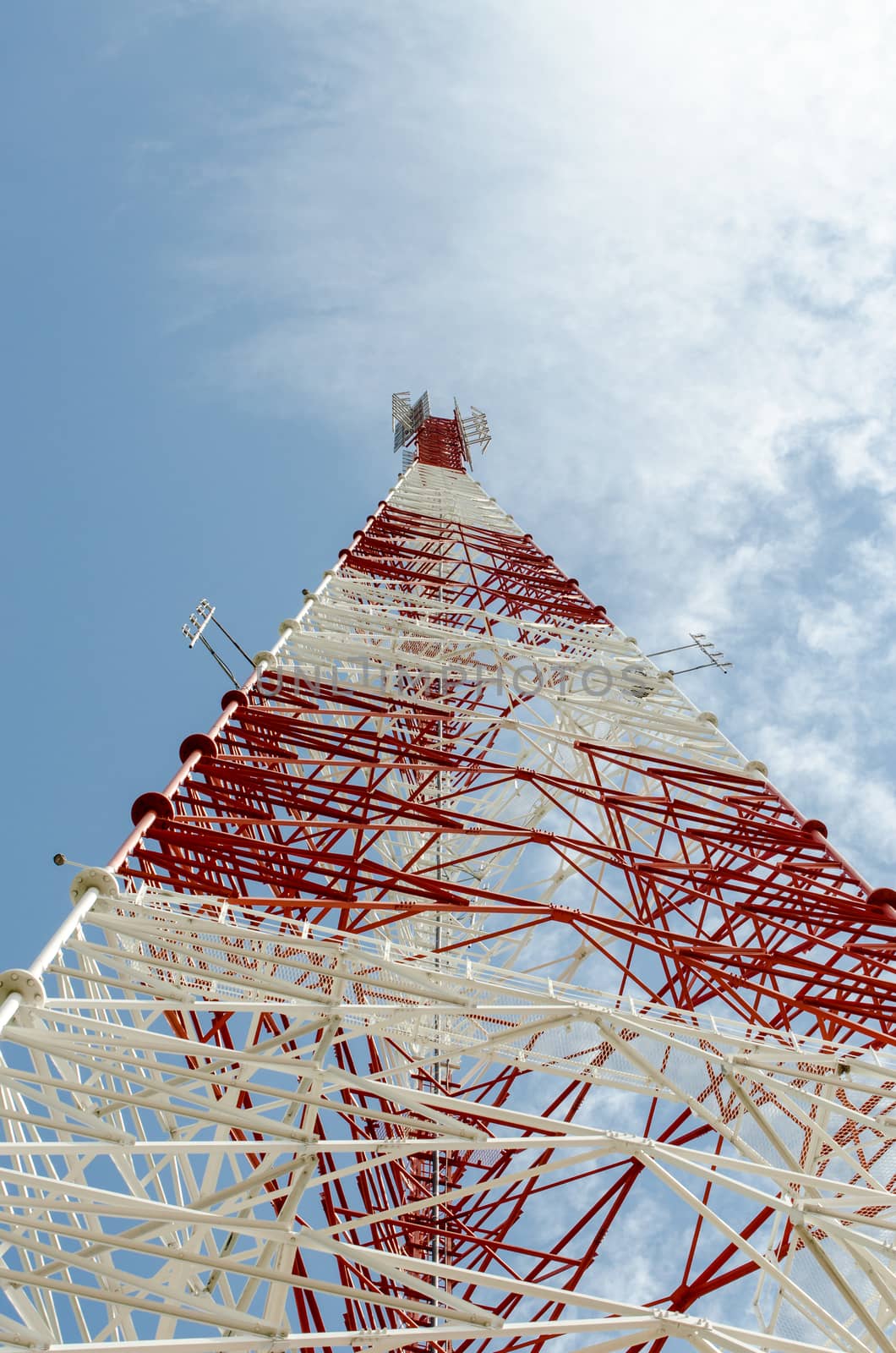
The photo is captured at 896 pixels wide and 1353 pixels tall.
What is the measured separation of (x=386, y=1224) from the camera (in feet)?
36.7

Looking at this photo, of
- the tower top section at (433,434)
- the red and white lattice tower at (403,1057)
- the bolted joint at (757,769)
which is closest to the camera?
the red and white lattice tower at (403,1057)

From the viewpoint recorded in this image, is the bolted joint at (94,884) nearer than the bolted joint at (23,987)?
No

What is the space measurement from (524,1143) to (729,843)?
6410 millimetres

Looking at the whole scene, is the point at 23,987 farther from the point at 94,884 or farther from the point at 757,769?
the point at 757,769

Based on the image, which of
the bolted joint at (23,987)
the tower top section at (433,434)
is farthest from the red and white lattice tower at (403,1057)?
the tower top section at (433,434)

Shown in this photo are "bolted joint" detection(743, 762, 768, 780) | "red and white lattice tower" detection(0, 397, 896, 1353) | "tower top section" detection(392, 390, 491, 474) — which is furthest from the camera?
"tower top section" detection(392, 390, 491, 474)

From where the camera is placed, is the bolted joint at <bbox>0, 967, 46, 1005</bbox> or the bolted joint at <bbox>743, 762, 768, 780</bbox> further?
the bolted joint at <bbox>743, 762, 768, 780</bbox>

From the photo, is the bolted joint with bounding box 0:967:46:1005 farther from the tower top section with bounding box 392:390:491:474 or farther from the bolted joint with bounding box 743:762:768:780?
the tower top section with bounding box 392:390:491:474

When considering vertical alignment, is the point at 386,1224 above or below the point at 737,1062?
below

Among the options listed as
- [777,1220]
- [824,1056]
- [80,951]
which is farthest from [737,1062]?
[80,951]

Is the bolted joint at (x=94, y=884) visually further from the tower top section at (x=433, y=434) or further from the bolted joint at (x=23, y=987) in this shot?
the tower top section at (x=433, y=434)

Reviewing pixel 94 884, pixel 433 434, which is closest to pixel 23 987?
pixel 94 884

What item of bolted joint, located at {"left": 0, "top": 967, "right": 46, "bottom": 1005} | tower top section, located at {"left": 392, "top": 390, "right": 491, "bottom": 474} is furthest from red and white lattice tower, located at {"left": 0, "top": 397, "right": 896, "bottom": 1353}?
tower top section, located at {"left": 392, "top": 390, "right": 491, "bottom": 474}

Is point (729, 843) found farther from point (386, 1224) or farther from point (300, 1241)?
point (300, 1241)
